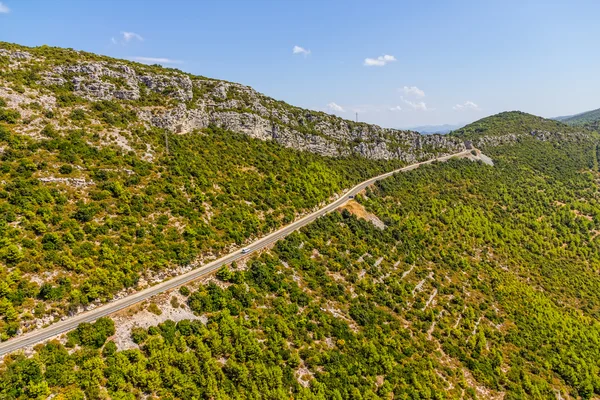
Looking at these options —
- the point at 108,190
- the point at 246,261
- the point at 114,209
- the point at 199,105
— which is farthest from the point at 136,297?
the point at 199,105

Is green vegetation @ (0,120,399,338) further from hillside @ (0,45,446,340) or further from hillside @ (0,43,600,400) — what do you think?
hillside @ (0,43,600,400)

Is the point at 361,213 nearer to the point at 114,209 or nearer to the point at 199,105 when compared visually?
the point at 199,105

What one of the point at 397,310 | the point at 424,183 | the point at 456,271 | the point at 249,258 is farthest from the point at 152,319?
the point at 424,183

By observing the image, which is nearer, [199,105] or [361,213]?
[361,213]

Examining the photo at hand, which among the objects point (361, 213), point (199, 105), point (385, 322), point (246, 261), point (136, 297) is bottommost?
point (385, 322)

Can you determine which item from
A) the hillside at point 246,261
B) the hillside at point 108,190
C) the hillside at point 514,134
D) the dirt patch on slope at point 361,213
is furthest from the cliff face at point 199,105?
the hillside at point 514,134

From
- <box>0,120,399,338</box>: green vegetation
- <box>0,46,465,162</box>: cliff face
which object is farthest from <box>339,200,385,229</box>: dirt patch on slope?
<box>0,46,465,162</box>: cliff face

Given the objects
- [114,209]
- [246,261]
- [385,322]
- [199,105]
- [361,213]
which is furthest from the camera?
[199,105]

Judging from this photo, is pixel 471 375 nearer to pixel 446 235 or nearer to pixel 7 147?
pixel 446 235
